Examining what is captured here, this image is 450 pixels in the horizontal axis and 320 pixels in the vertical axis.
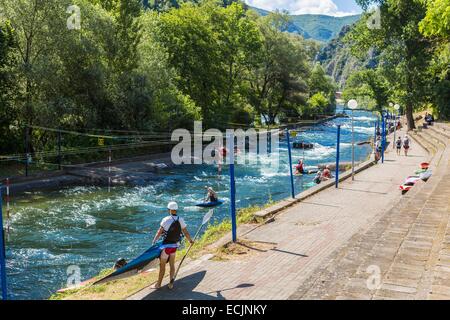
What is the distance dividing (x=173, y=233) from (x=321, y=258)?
13.2ft

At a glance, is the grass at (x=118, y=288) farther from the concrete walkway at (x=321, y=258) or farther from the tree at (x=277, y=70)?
the tree at (x=277, y=70)

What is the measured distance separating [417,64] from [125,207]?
37.2 meters

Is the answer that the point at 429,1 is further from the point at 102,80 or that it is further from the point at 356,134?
the point at 356,134

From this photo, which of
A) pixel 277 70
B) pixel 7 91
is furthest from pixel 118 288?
pixel 277 70

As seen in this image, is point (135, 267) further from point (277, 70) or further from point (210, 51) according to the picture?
point (277, 70)

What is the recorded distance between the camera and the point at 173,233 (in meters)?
9.33

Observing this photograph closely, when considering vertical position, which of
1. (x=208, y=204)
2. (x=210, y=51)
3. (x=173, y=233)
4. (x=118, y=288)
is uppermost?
(x=210, y=51)

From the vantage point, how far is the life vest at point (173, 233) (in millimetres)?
9305

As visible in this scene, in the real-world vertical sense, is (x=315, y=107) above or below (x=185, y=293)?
above

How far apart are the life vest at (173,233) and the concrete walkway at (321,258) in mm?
944

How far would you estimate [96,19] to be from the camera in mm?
34594

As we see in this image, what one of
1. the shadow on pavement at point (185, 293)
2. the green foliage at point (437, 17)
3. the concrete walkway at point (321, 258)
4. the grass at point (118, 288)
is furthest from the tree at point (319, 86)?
the shadow on pavement at point (185, 293)

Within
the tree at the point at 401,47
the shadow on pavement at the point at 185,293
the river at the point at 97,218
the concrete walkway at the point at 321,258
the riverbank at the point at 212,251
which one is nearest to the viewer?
the concrete walkway at the point at 321,258
